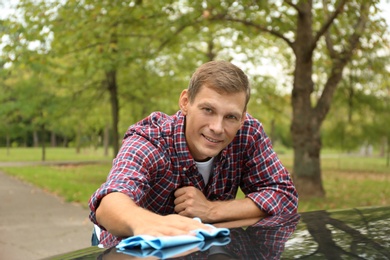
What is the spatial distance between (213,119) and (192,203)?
1.31 ft

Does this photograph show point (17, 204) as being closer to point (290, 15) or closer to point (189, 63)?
point (290, 15)

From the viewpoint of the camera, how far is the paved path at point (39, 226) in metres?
6.55

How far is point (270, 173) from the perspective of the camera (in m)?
2.66

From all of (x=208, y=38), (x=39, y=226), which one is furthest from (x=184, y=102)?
(x=208, y=38)

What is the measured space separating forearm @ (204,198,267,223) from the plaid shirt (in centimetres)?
3

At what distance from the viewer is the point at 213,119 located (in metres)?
2.37

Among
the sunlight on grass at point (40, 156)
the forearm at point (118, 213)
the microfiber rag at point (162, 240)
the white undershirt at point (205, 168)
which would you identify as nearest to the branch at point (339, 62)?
the white undershirt at point (205, 168)

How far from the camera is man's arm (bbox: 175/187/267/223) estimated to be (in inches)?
94.3

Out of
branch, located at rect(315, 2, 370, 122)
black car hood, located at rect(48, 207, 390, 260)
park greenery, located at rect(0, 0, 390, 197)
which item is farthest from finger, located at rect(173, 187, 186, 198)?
branch, located at rect(315, 2, 370, 122)

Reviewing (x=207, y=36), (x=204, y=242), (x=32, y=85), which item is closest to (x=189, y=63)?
(x=207, y=36)

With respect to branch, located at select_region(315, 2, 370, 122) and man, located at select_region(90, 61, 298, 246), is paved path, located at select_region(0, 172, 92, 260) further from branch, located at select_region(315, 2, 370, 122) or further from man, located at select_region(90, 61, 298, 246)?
branch, located at select_region(315, 2, 370, 122)

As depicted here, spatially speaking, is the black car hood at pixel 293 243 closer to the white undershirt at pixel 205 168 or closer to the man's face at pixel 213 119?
the man's face at pixel 213 119

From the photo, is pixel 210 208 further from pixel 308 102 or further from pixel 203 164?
pixel 308 102

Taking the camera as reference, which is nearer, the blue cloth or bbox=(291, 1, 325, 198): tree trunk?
the blue cloth
